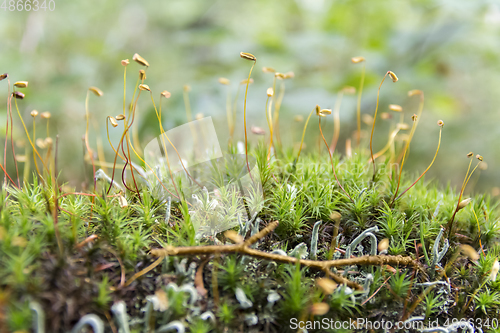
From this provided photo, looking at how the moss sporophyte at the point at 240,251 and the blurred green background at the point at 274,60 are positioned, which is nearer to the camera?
the moss sporophyte at the point at 240,251

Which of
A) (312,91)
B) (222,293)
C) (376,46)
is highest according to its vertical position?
(376,46)

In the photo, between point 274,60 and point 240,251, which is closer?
point 240,251

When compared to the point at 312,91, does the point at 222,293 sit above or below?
below

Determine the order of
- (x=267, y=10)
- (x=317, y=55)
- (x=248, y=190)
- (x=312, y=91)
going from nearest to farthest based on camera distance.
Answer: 1. (x=248, y=190)
2. (x=312, y=91)
3. (x=317, y=55)
4. (x=267, y=10)

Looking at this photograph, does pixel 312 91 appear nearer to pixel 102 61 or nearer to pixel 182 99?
pixel 182 99

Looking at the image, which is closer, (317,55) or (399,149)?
(399,149)

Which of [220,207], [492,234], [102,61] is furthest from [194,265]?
[102,61]

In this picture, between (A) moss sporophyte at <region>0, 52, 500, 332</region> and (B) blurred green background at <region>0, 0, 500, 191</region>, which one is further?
(B) blurred green background at <region>0, 0, 500, 191</region>

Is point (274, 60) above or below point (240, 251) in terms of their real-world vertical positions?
above
